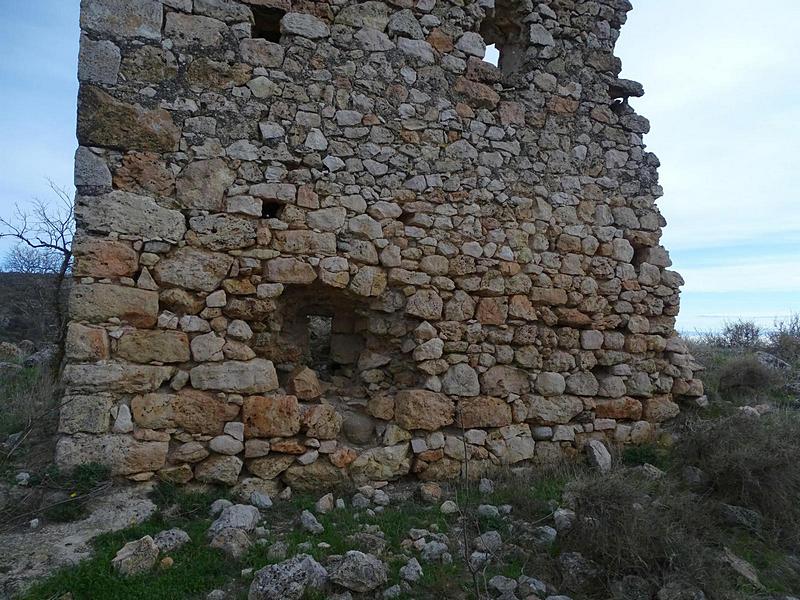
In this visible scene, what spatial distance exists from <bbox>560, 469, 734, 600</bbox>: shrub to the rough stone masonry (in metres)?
1.14

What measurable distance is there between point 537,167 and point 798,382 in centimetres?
456

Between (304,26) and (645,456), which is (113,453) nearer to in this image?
(304,26)

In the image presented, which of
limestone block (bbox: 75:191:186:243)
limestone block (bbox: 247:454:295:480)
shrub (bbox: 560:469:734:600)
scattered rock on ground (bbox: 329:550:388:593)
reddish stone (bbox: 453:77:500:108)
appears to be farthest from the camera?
reddish stone (bbox: 453:77:500:108)

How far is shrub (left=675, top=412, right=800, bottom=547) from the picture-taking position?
4027 mm

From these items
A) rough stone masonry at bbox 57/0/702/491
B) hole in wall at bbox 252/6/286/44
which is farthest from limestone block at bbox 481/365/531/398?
hole in wall at bbox 252/6/286/44

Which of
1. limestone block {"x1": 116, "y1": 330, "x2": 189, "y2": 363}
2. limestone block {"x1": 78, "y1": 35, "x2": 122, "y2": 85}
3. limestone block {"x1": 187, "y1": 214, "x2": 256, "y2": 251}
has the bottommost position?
limestone block {"x1": 116, "y1": 330, "x2": 189, "y2": 363}

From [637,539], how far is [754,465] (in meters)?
1.53

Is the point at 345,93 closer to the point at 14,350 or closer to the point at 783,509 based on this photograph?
the point at 783,509

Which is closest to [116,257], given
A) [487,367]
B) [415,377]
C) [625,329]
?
[415,377]

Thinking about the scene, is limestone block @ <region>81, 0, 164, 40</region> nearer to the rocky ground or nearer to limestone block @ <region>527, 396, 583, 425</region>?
the rocky ground

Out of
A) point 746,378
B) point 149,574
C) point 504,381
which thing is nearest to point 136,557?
point 149,574

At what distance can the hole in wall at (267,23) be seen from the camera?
421 cm

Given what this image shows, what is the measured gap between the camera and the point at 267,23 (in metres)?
4.33

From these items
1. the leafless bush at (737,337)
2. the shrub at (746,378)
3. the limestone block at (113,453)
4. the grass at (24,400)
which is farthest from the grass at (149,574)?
the leafless bush at (737,337)
